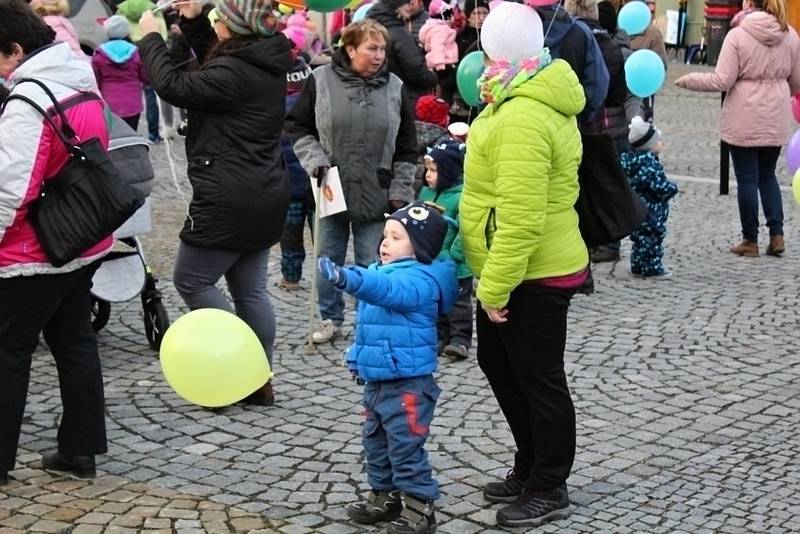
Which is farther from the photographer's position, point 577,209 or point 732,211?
point 732,211

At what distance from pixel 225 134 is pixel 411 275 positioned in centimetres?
164

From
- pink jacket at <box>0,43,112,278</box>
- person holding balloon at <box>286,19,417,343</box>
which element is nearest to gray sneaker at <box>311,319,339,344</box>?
person holding balloon at <box>286,19,417,343</box>

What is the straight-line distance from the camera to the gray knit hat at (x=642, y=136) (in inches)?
362

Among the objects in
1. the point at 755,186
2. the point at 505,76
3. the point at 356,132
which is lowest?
the point at 755,186

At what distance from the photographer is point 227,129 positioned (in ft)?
19.4

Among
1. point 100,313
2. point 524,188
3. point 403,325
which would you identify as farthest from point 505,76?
point 100,313

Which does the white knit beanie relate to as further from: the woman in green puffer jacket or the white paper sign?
the white paper sign

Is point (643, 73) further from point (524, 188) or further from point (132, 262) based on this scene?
point (524, 188)

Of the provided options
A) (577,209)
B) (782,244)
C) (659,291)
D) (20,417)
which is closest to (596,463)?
(577,209)

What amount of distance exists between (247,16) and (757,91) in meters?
5.23

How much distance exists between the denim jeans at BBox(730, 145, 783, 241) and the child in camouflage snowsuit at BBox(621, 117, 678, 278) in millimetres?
988

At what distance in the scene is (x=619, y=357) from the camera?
23.8ft

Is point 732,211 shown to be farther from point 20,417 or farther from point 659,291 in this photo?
point 20,417

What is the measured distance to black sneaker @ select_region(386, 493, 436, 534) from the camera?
4691 mm
